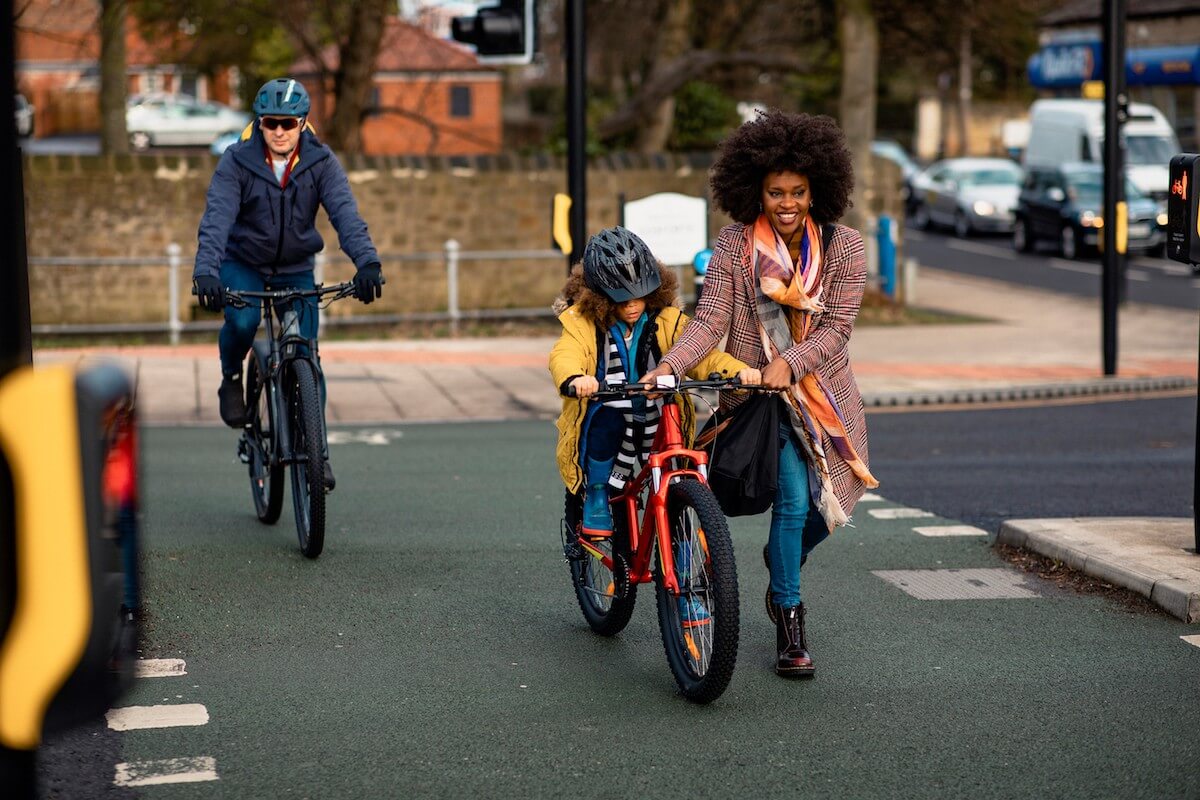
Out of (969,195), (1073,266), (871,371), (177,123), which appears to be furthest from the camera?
(177,123)

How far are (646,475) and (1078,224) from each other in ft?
86.2

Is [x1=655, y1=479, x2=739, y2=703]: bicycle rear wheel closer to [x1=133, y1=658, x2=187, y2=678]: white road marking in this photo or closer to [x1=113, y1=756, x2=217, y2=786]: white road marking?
[x1=113, y1=756, x2=217, y2=786]: white road marking

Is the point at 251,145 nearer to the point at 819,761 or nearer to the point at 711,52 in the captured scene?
the point at 819,761

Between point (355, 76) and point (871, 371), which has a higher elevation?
point (355, 76)

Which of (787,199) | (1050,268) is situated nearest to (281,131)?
(787,199)

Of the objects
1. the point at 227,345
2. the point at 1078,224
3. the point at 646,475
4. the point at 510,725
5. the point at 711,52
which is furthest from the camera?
the point at 1078,224

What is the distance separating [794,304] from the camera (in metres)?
5.65

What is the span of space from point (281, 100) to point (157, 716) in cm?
323

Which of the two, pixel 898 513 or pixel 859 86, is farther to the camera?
pixel 859 86

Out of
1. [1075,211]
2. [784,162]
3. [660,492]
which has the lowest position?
[660,492]

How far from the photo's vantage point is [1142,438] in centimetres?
1234

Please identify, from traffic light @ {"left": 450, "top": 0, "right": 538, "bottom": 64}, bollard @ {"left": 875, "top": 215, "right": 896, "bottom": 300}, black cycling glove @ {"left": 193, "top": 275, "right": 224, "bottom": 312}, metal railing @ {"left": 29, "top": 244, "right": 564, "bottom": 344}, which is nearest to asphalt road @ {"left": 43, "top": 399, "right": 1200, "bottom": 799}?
black cycling glove @ {"left": 193, "top": 275, "right": 224, "bottom": 312}

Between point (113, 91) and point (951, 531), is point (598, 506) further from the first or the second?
point (113, 91)

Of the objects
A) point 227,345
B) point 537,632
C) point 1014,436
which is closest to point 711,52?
point 1014,436
